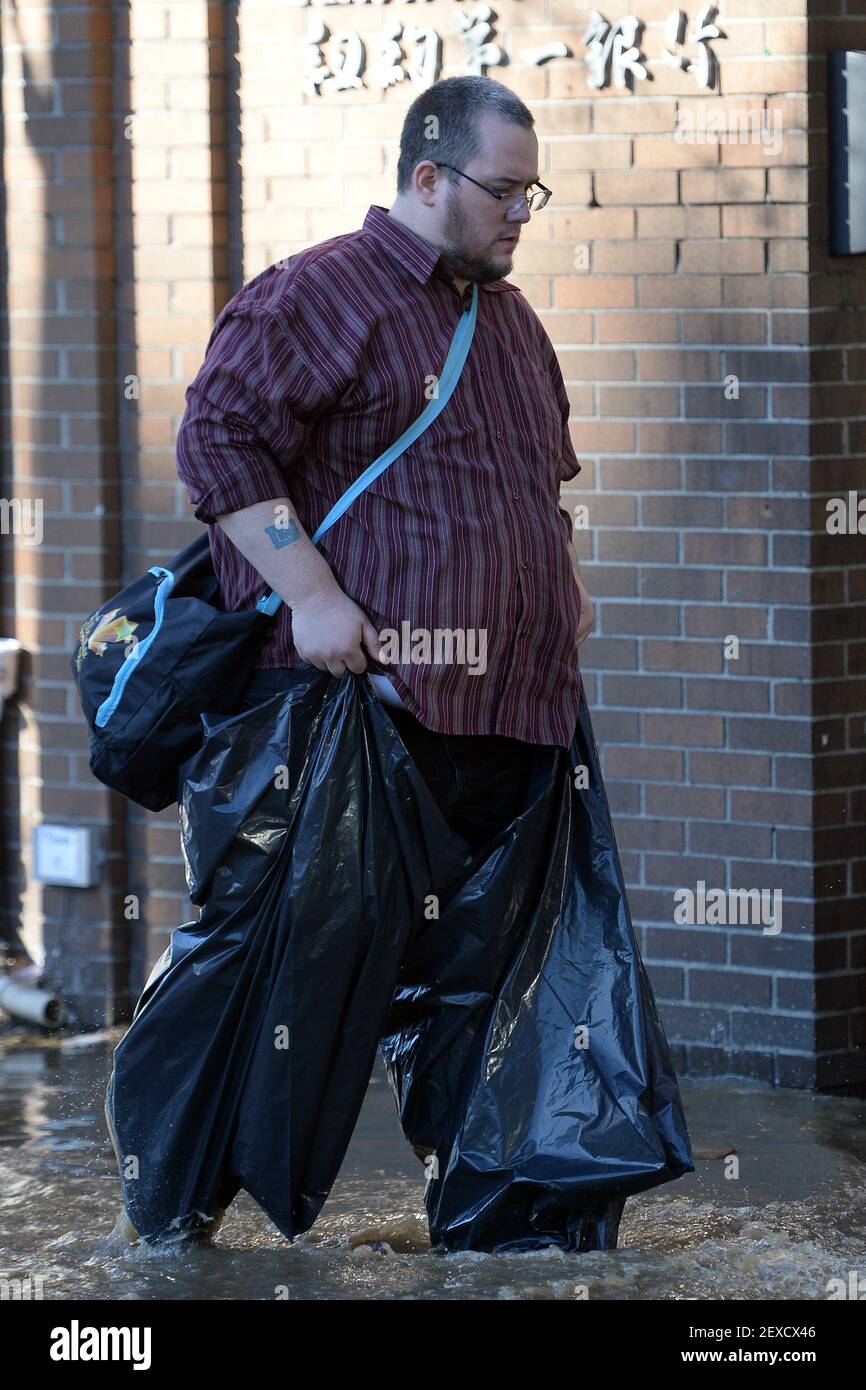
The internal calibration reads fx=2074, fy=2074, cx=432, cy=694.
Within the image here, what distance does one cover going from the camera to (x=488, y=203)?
3.80 m

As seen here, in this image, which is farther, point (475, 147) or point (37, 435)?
point (37, 435)

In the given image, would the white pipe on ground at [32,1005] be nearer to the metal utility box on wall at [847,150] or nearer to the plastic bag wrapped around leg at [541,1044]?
the plastic bag wrapped around leg at [541,1044]

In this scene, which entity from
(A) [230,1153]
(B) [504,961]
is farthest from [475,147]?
(A) [230,1153]

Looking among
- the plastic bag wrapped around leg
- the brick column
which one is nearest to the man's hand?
the plastic bag wrapped around leg

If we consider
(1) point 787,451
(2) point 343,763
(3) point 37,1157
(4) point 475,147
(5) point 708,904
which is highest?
(4) point 475,147

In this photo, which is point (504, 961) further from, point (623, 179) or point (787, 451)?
point (623, 179)

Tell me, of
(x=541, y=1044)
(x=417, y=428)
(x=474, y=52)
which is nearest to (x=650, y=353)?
(x=474, y=52)

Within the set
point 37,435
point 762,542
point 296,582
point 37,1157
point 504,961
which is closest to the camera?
point 296,582

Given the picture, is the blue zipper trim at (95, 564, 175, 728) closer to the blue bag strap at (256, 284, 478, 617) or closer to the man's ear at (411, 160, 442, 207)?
the blue bag strap at (256, 284, 478, 617)

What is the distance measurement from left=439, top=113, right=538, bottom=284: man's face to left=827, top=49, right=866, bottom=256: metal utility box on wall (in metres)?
1.50

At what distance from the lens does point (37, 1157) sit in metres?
4.88

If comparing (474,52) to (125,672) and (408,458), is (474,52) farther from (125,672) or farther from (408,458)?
(125,672)

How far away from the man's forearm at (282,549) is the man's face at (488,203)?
0.58 metres

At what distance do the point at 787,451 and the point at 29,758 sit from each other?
243 cm
